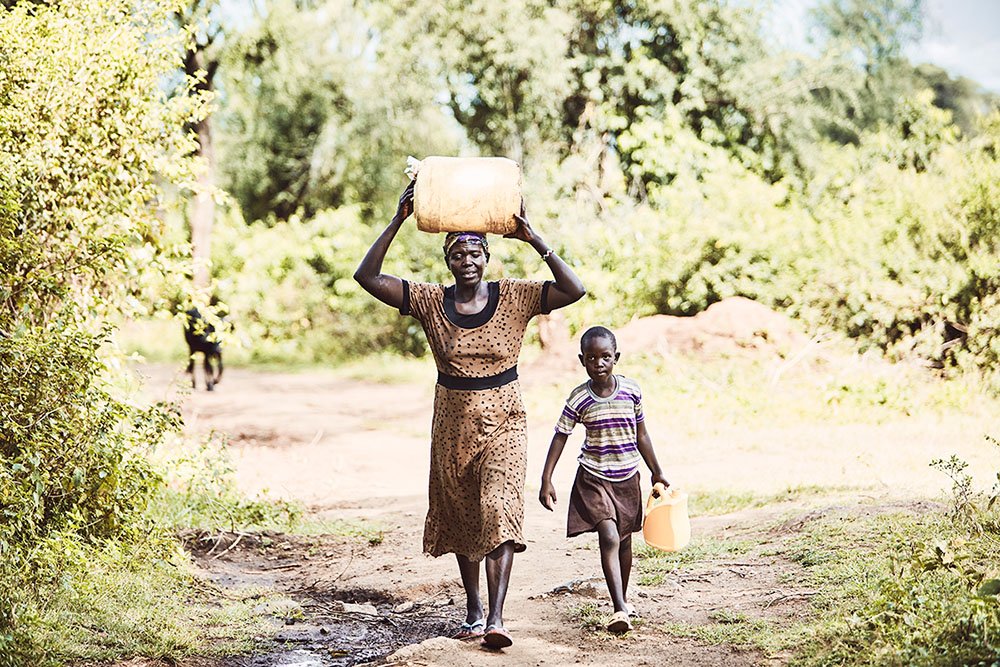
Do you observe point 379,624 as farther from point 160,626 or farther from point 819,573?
point 819,573

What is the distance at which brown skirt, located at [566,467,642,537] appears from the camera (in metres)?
5.09

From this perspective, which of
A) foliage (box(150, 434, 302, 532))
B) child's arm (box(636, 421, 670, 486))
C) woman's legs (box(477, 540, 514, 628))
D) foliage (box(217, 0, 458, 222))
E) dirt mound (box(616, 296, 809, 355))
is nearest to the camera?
woman's legs (box(477, 540, 514, 628))

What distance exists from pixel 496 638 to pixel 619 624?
1.92ft

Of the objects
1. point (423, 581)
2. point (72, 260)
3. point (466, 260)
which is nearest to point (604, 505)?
point (466, 260)

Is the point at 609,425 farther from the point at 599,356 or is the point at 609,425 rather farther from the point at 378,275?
the point at 378,275

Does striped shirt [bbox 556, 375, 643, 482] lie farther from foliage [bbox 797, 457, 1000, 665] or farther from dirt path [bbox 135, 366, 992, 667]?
foliage [bbox 797, 457, 1000, 665]

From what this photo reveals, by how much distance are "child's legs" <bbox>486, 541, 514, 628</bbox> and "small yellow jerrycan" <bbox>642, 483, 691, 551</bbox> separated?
750mm

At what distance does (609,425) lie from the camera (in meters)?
5.10

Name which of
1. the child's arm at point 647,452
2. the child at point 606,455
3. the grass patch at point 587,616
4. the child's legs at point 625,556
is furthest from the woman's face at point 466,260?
the grass patch at point 587,616

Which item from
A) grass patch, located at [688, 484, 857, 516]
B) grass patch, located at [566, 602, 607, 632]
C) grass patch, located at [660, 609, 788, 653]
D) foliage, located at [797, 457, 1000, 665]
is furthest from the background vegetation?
grass patch, located at [688, 484, 857, 516]

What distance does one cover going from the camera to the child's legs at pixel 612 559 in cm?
498

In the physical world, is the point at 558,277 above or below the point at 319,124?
below

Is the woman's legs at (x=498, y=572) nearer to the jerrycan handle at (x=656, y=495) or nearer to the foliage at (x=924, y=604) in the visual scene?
the jerrycan handle at (x=656, y=495)

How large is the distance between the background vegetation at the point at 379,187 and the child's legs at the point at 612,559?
4.23ft
